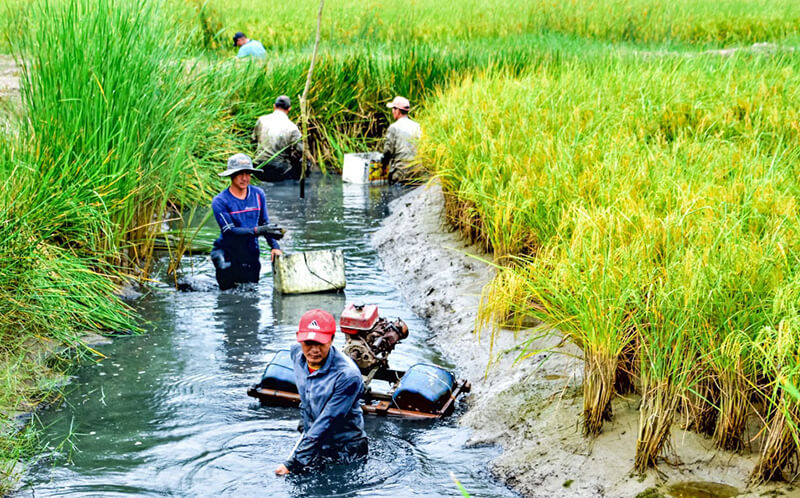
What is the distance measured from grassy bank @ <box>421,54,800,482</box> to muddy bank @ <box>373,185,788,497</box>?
5.0 inches

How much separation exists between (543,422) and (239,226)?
407cm

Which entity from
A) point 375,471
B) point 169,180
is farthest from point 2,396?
point 169,180

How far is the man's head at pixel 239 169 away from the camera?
8.22m

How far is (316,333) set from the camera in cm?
514

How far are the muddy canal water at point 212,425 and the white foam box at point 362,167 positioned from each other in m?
5.90

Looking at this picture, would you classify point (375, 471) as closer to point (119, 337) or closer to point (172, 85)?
point (119, 337)

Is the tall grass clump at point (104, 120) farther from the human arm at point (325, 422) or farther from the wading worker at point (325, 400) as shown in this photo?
the human arm at point (325, 422)

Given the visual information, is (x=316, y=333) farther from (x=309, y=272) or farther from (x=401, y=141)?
(x=401, y=141)

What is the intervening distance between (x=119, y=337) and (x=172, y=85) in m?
2.83

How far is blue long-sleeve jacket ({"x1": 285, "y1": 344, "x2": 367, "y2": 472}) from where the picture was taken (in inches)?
205

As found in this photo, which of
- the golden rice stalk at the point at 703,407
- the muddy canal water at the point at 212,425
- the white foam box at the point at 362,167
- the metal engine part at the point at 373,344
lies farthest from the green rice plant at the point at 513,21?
the golden rice stalk at the point at 703,407

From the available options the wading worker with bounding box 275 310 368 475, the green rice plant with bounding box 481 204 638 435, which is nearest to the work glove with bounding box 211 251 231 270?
the wading worker with bounding box 275 310 368 475

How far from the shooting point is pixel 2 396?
5.79 m

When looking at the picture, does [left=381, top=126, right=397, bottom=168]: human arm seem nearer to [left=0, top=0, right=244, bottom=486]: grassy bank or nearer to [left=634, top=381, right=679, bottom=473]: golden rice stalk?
[left=0, top=0, right=244, bottom=486]: grassy bank
